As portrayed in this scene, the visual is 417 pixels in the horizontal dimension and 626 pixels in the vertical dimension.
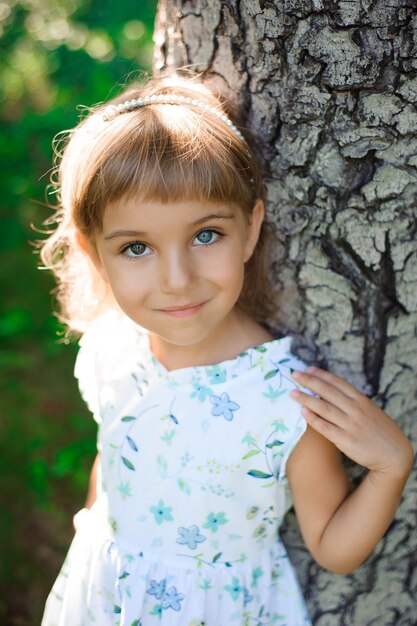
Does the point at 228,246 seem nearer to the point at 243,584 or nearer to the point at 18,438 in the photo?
the point at 243,584

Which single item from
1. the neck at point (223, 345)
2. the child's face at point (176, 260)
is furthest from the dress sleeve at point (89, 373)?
the child's face at point (176, 260)

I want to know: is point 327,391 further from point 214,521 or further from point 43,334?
point 43,334

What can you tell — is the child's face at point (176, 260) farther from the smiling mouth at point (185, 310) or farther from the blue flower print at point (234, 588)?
the blue flower print at point (234, 588)

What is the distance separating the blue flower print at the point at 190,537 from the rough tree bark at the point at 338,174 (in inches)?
11.1

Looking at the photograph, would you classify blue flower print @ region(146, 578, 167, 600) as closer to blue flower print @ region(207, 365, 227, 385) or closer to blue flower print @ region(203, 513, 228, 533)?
blue flower print @ region(203, 513, 228, 533)

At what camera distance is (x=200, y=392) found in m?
1.72

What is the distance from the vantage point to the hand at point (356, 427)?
1.55 m

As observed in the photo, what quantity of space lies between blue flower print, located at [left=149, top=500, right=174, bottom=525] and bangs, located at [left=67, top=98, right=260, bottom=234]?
2.51 feet

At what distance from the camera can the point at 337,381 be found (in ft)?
5.34

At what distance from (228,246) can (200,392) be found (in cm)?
40

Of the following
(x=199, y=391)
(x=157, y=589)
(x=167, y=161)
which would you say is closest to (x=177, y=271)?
(x=167, y=161)

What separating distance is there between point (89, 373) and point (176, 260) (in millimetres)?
651

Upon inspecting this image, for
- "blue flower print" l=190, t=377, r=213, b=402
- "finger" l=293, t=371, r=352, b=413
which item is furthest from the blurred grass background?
"finger" l=293, t=371, r=352, b=413

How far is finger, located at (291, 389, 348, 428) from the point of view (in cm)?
155
